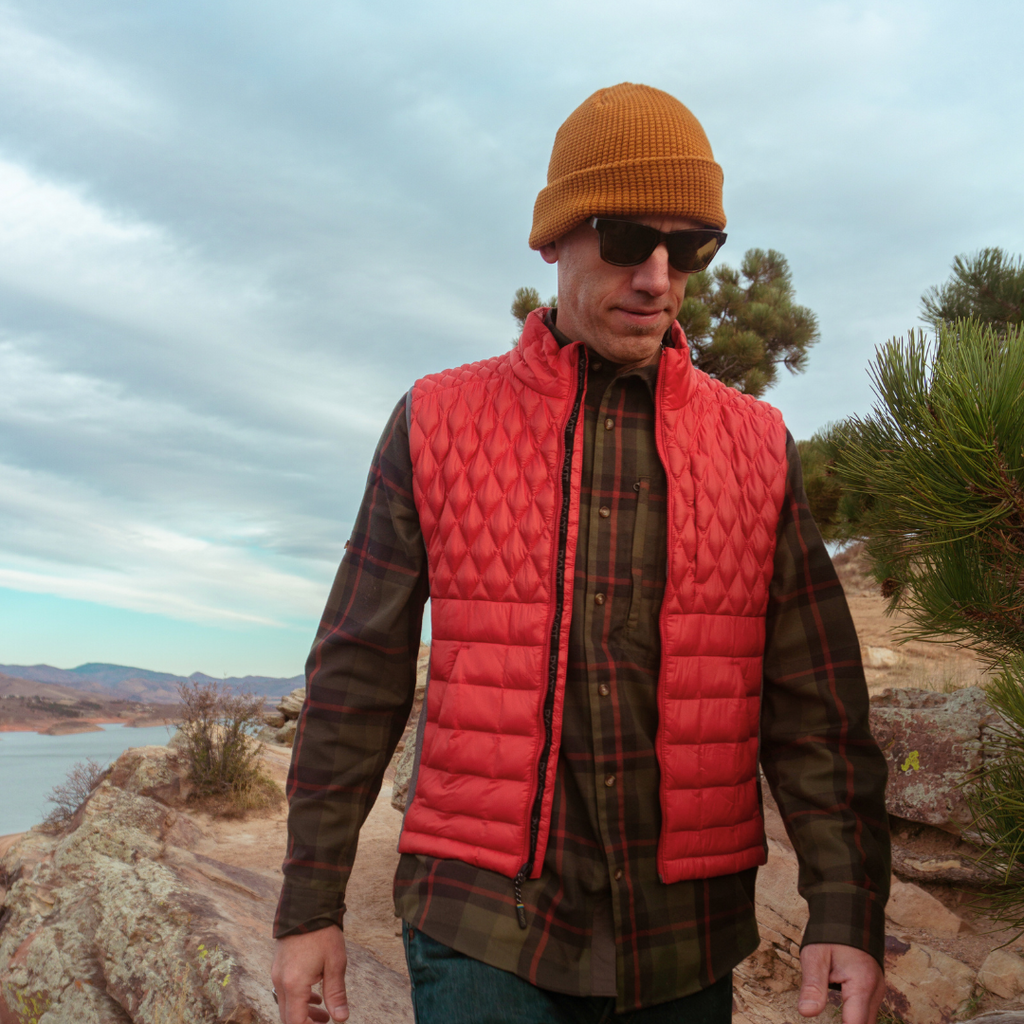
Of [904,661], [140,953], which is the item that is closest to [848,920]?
[140,953]

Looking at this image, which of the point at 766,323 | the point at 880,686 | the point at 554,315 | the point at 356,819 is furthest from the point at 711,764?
the point at 766,323

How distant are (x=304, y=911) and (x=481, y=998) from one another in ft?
1.27

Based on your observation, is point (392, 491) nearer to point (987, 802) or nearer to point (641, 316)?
point (641, 316)

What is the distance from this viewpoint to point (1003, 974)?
3400 millimetres

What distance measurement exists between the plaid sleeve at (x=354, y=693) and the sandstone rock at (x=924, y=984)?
2.98 m

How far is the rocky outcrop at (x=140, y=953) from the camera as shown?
2545 millimetres

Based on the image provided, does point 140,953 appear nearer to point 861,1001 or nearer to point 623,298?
→ point 861,1001

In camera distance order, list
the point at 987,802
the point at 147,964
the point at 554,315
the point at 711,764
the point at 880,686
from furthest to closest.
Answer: the point at 880,686 → the point at 147,964 → the point at 987,802 → the point at 554,315 → the point at 711,764

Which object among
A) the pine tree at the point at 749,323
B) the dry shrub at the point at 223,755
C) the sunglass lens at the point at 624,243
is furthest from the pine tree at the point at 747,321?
the sunglass lens at the point at 624,243

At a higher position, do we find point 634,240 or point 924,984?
point 634,240

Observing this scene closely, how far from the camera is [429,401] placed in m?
1.70

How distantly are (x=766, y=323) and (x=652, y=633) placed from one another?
1063 cm

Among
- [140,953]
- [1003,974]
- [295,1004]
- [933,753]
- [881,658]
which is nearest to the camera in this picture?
[295,1004]

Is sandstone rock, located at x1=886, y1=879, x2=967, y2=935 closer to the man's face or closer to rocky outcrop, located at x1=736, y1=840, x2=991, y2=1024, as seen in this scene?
rocky outcrop, located at x1=736, y1=840, x2=991, y2=1024
